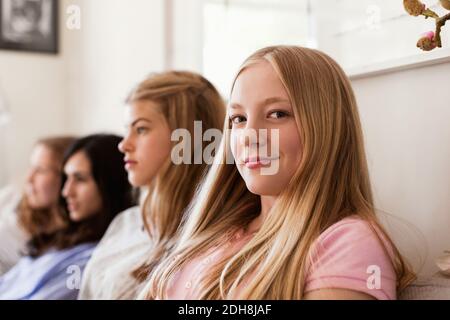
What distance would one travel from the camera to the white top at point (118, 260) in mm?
936

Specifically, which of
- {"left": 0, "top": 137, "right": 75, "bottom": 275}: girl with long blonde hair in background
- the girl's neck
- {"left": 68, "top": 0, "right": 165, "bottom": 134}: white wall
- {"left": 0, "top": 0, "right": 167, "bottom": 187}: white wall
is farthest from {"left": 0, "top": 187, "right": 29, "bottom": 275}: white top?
the girl's neck

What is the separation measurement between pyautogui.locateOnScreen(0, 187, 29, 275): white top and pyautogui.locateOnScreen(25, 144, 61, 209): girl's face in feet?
0.26

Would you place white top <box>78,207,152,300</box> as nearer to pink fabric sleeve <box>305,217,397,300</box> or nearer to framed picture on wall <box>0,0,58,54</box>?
pink fabric sleeve <box>305,217,397,300</box>

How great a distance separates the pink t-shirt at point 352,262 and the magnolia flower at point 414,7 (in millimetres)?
256

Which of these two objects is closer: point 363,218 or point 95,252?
point 363,218

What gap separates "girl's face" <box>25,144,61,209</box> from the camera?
1408 mm

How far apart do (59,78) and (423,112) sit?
145 cm

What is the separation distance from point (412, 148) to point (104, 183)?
2.14 feet

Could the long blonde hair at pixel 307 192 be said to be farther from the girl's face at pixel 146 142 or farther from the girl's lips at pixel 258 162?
the girl's face at pixel 146 142

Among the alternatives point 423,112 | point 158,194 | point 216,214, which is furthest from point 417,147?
point 158,194

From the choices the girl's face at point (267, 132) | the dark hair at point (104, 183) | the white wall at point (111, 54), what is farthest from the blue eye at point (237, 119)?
the white wall at point (111, 54)
